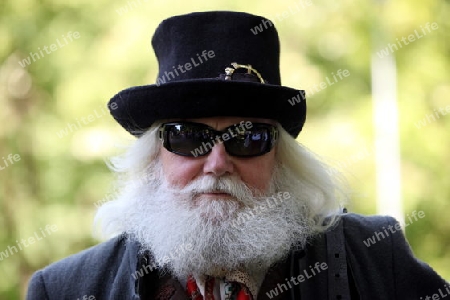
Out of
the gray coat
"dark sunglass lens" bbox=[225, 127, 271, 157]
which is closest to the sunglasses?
"dark sunglass lens" bbox=[225, 127, 271, 157]

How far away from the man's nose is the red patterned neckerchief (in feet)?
1.60

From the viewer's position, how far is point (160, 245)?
2715 mm

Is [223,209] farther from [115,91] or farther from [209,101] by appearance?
[115,91]

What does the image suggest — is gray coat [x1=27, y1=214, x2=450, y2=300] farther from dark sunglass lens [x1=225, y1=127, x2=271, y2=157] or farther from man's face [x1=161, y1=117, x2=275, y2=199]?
dark sunglass lens [x1=225, y1=127, x2=271, y2=157]

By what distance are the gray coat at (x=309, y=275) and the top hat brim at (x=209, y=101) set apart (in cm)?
63

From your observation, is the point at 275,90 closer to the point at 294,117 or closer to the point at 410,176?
the point at 294,117

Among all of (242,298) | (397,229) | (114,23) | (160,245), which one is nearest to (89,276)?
(160,245)

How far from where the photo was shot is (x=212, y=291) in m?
2.63

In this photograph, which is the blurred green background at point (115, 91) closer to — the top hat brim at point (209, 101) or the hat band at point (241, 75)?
the top hat brim at point (209, 101)

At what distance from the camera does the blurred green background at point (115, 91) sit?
19.5 ft

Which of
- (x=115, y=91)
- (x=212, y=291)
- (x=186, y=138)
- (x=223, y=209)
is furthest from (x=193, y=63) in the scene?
(x=115, y=91)

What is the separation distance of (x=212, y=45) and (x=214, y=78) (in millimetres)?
196

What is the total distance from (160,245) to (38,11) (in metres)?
4.06

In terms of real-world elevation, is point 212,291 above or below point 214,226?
below
